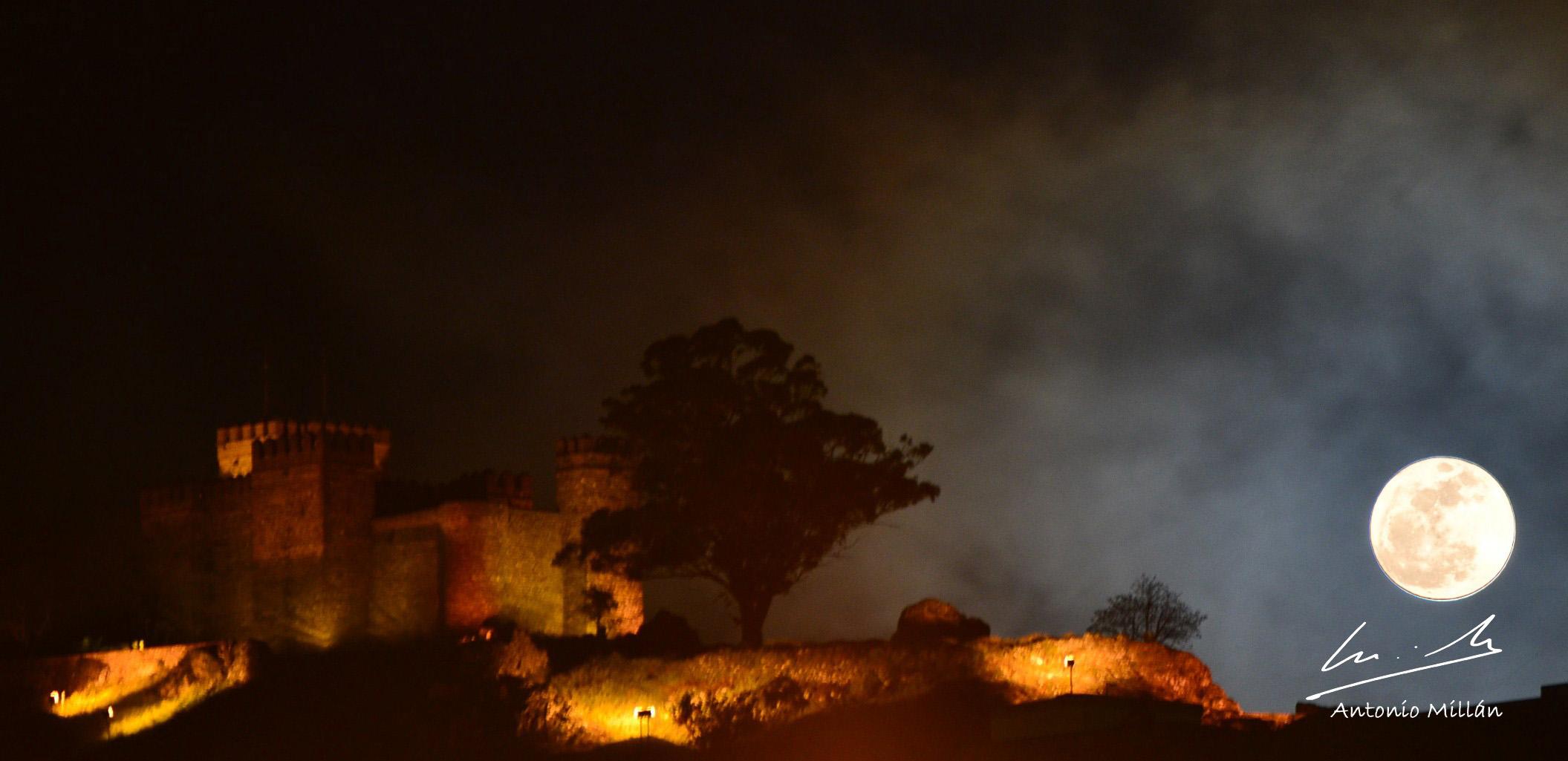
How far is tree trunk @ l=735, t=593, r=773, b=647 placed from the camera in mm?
48781

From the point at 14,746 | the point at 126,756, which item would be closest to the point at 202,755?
the point at 126,756

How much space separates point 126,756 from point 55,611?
41.5 feet

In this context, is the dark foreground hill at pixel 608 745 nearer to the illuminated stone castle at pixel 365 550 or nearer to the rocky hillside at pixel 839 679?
the rocky hillside at pixel 839 679

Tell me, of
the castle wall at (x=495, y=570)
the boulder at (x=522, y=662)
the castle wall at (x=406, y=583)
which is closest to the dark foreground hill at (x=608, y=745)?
the boulder at (x=522, y=662)

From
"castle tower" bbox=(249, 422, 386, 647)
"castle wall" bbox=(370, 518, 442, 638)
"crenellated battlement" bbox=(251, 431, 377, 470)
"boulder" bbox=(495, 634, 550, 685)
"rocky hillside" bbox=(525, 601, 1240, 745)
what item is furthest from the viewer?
"crenellated battlement" bbox=(251, 431, 377, 470)

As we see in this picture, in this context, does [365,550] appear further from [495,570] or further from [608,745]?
[608,745]

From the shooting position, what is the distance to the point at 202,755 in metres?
44.8

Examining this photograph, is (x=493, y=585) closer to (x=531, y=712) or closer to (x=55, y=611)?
(x=531, y=712)

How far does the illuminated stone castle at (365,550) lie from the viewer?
51938 millimetres

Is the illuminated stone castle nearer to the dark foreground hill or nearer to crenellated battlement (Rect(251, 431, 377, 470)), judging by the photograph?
crenellated battlement (Rect(251, 431, 377, 470))

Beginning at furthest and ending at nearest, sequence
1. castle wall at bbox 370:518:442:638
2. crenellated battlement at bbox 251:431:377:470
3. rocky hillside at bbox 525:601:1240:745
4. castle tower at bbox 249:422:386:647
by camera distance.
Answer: crenellated battlement at bbox 251:431:377:470 < castle tower at bbox 249:422:386:647 < castle wall at bbox 370:518:442:638 < rocky hillside at bbox 525:601:1240:745

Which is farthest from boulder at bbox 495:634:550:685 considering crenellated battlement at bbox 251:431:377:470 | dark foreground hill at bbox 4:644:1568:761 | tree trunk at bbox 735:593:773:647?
crenellated battlement at bbox 251:431:377:470

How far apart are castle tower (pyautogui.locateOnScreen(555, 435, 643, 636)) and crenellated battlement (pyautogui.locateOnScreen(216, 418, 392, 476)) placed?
19.1 ft

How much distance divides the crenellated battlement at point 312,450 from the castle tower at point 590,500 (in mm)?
4708
